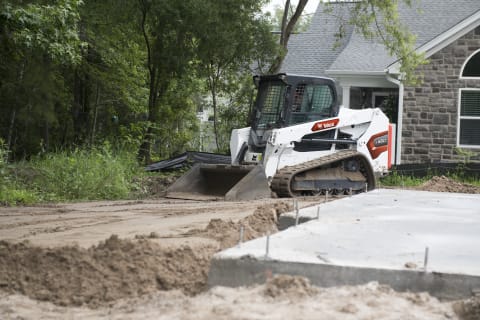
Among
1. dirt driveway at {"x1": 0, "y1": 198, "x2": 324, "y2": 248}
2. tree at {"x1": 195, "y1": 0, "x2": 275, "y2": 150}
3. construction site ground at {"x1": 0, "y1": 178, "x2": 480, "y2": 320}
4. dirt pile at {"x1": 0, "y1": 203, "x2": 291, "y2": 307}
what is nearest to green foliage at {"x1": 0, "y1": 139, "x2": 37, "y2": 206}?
dirt driveway at {"x1": 0, "y1": 198, "x2": 324, "y2": 248}

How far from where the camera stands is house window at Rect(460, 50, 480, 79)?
2280 centimetres

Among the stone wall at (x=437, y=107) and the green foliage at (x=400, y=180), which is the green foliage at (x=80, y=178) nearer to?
the green foliage at (x=400, y=180)

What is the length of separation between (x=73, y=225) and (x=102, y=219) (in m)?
0.89

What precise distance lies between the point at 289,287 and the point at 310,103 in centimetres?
1125

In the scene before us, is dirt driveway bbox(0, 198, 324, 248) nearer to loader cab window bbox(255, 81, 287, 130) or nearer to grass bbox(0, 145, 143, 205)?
grass bbox(0, 145, 143, 205)

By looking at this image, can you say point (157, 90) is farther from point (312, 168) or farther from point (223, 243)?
point (223, 243)


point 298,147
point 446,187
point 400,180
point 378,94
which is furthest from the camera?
point 378,94

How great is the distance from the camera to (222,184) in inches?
632

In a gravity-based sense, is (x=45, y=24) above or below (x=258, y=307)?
above

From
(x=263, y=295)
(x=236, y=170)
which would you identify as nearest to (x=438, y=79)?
(x=236, y=170)

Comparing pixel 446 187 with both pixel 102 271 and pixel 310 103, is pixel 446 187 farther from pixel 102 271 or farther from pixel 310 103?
pixel 102 271

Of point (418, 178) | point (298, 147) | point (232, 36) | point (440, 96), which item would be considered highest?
point (232, 36)

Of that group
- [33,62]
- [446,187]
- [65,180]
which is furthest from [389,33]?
[65,180]

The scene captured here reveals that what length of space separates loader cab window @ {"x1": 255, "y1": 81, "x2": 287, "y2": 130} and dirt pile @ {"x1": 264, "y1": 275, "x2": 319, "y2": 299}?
1076 centimetres
